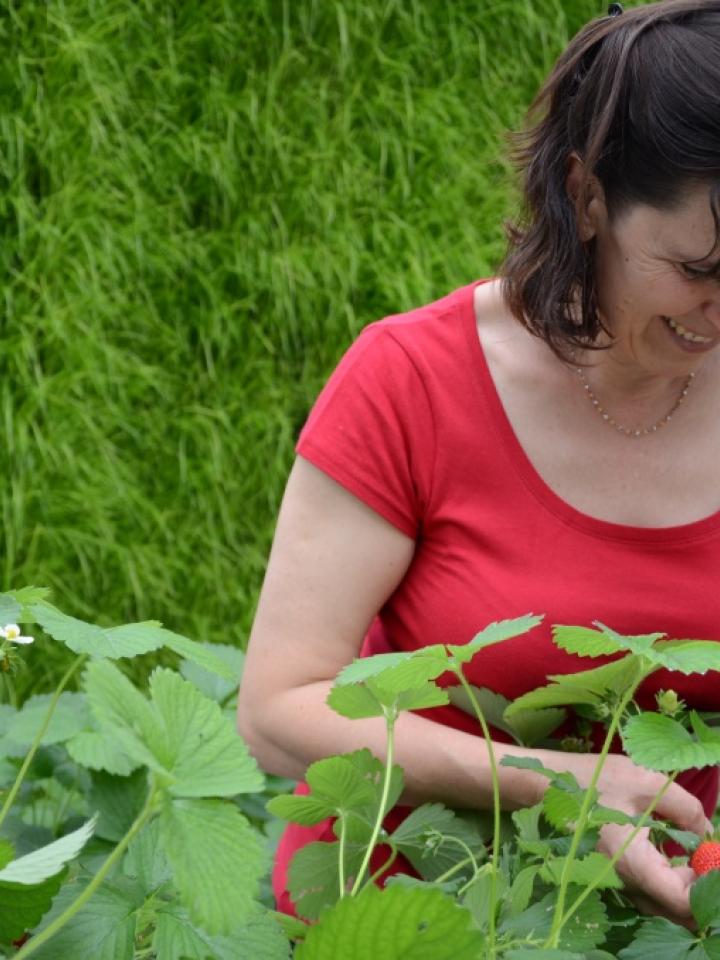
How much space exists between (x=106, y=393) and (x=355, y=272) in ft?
2.10

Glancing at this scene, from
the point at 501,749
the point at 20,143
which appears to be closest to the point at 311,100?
the point at 20,143

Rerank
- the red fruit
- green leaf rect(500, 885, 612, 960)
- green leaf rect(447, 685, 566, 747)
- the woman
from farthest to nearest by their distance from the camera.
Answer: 1. the woman
2. green leaf rect(447, 685, 566, 747)
3. the red fruit
4. green leaf rect(500, 885, 612, 960)

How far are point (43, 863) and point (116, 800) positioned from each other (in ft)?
1.66

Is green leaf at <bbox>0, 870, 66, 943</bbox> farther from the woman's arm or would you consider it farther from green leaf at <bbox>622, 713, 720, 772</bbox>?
the woman's arm

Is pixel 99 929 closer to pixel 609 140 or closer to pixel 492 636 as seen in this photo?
pixel 492 636

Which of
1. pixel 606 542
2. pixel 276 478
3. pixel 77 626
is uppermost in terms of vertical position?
pixel 77 626

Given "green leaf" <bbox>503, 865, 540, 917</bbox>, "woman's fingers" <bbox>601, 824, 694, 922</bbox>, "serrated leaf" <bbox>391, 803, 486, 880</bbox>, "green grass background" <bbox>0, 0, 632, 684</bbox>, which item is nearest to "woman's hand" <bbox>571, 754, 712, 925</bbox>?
"woman's fingers" <bbox>601, 824, 694, 922</bbox>

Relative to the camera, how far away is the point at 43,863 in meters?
0.56

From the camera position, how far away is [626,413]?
1.62m

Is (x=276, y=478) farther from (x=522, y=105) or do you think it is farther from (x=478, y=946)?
(x=478, y=946)

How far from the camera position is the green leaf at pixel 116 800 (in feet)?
3.41

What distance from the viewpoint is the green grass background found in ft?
10.6

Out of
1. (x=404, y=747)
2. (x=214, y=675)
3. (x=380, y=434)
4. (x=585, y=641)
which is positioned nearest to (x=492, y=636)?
(x=585, y=641)

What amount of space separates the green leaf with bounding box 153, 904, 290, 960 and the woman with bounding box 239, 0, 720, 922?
2.19 ft
